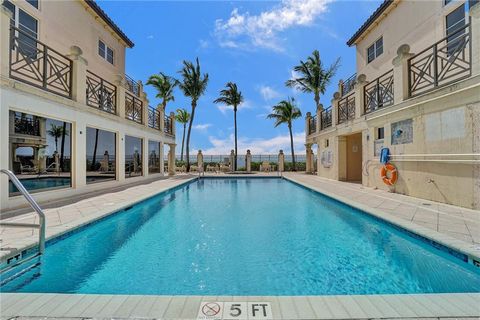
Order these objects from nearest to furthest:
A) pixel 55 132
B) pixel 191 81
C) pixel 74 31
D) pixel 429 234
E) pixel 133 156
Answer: pixel 429 234 < pixel 55 132 < pixel 74 31 < pixel 133 156 < pixel 191 81

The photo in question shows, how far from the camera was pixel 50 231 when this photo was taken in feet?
14.4

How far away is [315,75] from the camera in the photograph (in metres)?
20.5

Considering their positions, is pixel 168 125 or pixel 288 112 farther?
pixel 288 112

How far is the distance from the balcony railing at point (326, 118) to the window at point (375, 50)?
3598 mm

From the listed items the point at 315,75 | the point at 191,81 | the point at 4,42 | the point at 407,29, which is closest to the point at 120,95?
the point at 4,42

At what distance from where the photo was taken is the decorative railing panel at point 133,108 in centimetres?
1343

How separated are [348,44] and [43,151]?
17599 mm

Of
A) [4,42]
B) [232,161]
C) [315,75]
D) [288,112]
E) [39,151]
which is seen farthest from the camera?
[288,112]

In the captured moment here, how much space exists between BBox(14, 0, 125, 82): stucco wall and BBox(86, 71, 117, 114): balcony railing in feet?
6.24

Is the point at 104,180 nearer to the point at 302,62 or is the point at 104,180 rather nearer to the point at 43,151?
the point at 43,151

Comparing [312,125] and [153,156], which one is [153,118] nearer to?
[153,156]

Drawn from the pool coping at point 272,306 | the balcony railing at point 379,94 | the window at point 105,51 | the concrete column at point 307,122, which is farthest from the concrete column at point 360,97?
the window at point 105,51

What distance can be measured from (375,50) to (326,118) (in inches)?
187

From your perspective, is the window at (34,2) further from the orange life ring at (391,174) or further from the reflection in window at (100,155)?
the orange life ring at (391,174)
